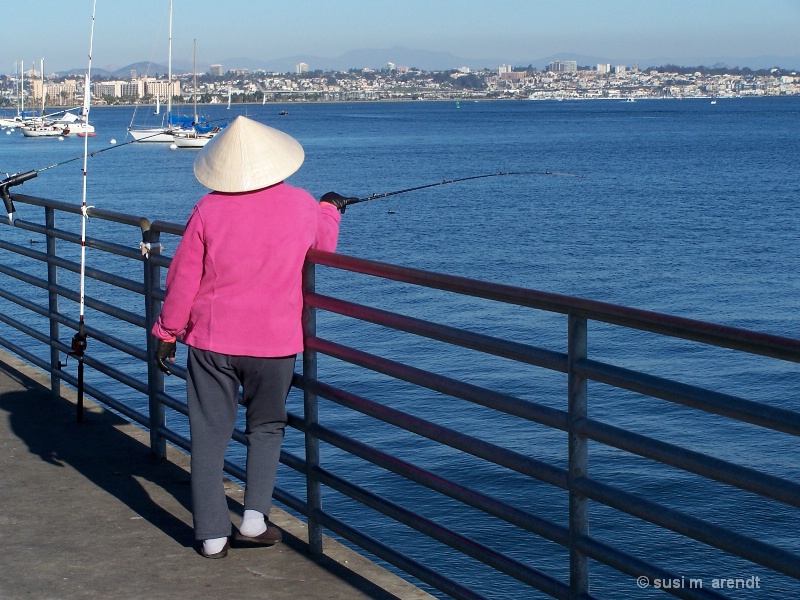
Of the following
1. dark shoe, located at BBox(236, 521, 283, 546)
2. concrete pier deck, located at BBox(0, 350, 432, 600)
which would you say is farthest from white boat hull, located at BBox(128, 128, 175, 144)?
dark shoe, located at BBox(236, 521, 283, 546)

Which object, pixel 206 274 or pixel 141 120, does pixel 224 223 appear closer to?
pixel 206 274

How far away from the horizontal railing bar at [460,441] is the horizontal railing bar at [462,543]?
27cm

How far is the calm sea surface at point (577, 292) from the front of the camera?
41.8ft

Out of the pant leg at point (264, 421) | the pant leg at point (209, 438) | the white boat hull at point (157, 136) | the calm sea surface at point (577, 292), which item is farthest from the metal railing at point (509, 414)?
the calm sea surface at point (577, 292)

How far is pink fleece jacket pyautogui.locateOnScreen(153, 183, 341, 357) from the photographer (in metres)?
4.01

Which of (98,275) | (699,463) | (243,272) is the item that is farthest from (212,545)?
(98,275)

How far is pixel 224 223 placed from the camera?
13.1 feet

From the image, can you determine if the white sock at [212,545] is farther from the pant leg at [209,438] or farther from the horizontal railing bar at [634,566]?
the horizontal railing bar at [634,566]

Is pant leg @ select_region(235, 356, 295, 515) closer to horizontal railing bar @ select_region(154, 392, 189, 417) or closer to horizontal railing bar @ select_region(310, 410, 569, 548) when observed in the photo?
horizontal railing bar @ select_region(310, 410, 569, 548)

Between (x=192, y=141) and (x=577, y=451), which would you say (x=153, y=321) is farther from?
(x=192, y=141)

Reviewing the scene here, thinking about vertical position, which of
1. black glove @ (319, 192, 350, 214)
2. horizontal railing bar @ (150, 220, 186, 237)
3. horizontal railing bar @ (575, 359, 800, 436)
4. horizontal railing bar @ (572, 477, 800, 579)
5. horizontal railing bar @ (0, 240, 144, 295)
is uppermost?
black glove @ (319, 192, 350, 214)

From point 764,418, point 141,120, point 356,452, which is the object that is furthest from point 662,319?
point 141,120

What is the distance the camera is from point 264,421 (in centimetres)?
430

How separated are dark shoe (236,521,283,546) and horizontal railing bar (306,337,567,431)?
741 mm
